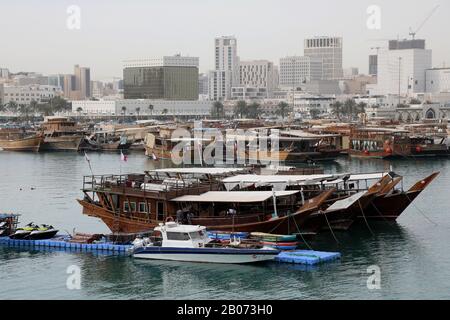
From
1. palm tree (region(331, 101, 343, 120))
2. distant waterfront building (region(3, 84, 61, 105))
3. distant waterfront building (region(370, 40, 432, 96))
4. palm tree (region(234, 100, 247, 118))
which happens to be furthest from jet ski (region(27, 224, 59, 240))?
distant waterfront building (region(370, 40, 432, 96))

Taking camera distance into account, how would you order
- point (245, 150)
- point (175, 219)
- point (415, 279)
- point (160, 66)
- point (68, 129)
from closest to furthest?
1. point (415, 279)
2. point (175, 219)
3. point (245, 150)
4. point (68, 129)
5. point (160, 66)

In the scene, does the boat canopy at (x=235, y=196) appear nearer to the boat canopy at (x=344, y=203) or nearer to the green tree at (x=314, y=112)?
the boat canopy at (x=344, y=203)

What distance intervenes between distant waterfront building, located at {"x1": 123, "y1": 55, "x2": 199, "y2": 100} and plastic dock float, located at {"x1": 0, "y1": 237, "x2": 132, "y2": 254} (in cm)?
11801

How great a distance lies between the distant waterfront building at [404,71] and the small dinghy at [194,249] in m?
151

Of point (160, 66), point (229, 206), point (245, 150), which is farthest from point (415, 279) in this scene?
point (160, 66)

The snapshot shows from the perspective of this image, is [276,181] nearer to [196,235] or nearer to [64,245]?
[196,235]

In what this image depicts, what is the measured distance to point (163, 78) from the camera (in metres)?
142

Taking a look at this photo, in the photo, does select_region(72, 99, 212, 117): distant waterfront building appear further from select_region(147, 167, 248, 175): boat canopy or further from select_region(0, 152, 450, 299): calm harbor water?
select_region(0, 152, 450, 299): calm harbor water

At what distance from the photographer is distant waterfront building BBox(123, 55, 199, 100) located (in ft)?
466

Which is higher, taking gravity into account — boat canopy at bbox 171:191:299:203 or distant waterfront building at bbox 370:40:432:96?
distant waterfront building at bbox 370:40:432:96

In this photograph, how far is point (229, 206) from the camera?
78.2 ft

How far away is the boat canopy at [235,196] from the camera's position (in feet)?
74.9
